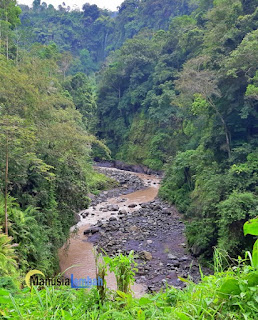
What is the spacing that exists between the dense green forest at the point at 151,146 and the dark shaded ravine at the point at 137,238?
0.93m

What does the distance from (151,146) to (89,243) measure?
59.7 feet

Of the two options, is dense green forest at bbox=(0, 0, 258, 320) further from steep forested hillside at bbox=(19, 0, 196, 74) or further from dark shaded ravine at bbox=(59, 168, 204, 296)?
steep forested hillside at bbox=(19, 0, 196, 74)

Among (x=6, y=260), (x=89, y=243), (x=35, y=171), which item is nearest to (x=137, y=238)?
(x=89, y=243)

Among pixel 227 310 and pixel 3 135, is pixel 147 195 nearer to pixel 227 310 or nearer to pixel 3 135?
pixel 3 135

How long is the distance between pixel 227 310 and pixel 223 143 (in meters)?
14.0

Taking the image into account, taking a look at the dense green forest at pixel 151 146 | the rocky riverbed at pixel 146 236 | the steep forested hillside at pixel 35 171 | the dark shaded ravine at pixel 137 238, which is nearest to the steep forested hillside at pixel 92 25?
the dense green forest at pixel 151 146

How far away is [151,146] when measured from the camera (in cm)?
3025

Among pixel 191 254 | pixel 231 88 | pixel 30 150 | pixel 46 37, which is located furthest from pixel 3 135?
pixel 46 37

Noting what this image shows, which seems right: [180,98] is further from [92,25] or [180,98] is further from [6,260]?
[92,25]

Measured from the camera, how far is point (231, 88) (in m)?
14.3

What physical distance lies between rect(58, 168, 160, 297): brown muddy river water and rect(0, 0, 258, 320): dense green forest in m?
1.08

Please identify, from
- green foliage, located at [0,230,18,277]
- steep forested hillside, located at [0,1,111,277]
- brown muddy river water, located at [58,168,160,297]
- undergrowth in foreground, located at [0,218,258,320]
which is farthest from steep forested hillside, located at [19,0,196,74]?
undergrowth in foreground, located at [0,218,258,320]

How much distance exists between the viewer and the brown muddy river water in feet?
32.5

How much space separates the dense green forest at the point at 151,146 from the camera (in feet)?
8.30
